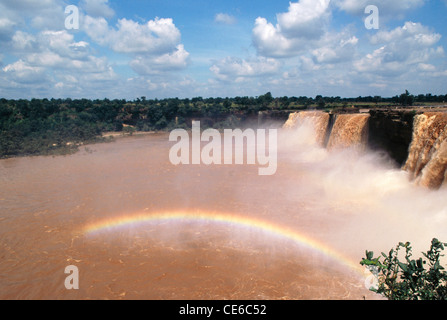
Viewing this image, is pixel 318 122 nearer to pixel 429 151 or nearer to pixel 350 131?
pixel 350 131

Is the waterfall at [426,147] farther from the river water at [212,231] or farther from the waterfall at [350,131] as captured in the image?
the river water at [212,231]

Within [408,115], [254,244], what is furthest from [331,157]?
[254,244]

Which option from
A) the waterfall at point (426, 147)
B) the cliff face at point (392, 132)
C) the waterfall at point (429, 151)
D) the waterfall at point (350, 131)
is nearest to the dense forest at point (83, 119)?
the waterfall at point (350, 131)

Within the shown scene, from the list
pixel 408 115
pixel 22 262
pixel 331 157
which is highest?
pixel 408 115

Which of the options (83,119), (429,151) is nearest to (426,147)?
(429,151)

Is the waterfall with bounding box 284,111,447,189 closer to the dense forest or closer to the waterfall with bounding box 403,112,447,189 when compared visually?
the waterfall with bounding box 403,112,447,189
